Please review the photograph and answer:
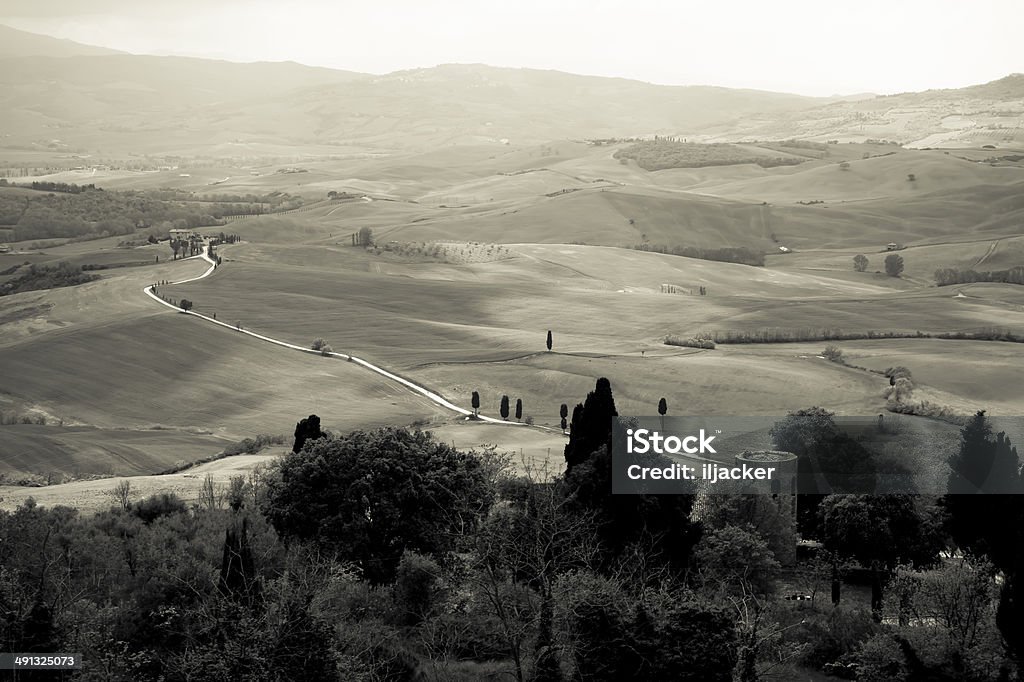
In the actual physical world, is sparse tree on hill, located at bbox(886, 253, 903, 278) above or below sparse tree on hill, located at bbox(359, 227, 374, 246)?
below

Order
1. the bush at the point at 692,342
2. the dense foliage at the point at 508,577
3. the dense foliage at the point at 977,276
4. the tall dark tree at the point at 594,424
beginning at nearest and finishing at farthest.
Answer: the dense foliage at the point at 508,577 → the tall dark tree at the point at 594,424 → the bush at the point at 692,342 → the dense foliage at the point at 977,276

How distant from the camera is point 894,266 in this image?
152000 mm

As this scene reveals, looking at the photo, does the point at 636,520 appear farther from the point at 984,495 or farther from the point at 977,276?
the point at 977,276

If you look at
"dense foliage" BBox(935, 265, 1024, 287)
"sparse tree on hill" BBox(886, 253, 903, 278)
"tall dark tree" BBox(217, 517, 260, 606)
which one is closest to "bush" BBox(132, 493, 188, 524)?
"tall dark tree" BBox(217, 517, 260, 606)

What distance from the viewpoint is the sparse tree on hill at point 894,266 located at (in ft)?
498

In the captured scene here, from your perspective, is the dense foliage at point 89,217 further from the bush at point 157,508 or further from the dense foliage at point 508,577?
the dense foliage at point 508,577

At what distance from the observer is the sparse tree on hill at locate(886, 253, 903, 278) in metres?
152

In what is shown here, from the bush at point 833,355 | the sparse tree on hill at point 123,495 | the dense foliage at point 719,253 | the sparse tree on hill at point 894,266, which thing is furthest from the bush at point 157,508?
the dense foliage at point 719,253

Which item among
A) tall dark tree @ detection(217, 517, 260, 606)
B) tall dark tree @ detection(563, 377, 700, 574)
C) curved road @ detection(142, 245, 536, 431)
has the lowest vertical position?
curved road @ detection(142, 245, 536, 431)

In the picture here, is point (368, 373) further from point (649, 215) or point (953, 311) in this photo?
point (649, 215)

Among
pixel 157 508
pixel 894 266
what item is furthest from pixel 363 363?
pixel 894 266

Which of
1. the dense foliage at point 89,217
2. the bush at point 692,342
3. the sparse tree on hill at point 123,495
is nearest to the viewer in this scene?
the sparse tree on hill at point 123,495

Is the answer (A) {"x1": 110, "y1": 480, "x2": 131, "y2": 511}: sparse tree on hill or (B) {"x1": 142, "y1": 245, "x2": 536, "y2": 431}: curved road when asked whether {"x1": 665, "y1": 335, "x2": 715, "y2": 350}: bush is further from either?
(A) {"x1": 110, "y1": 480, "x2": 131, "y2": 511}: sparse tree on hill

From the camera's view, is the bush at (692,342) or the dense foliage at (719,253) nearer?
the bush at (692,342)
